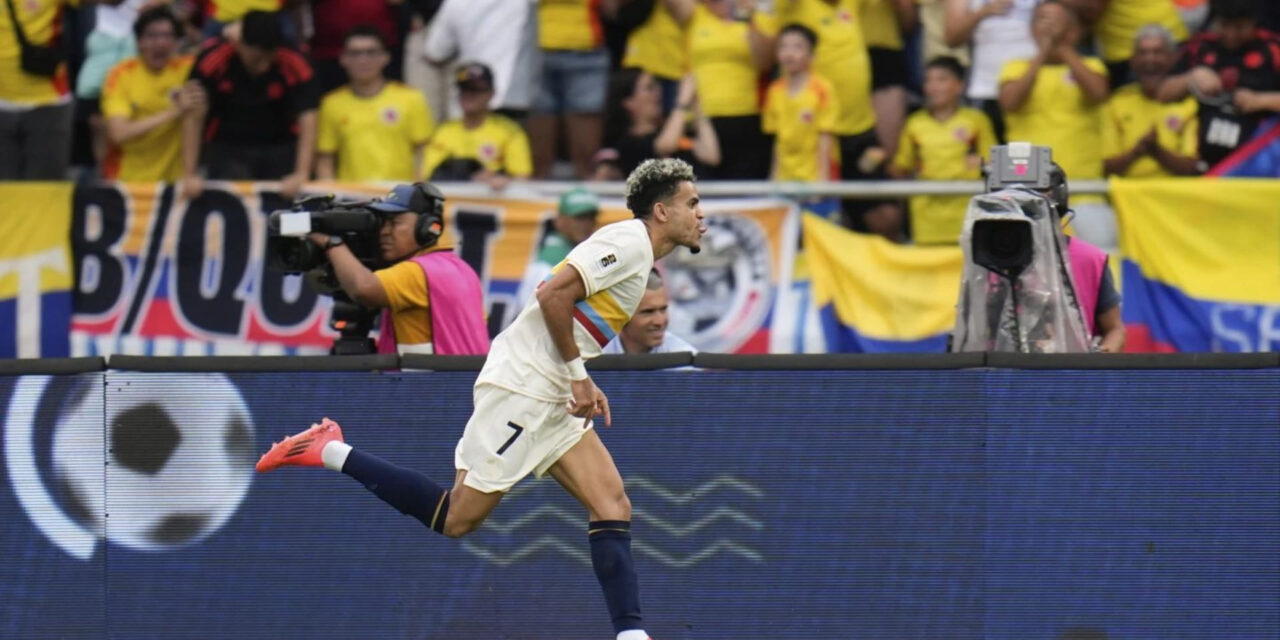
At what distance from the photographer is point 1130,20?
11211 millimetres

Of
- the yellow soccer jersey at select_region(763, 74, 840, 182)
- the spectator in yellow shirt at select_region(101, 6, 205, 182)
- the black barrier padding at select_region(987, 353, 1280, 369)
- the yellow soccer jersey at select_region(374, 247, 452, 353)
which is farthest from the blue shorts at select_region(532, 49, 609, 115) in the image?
the black barrier padding at select_region(987, 353, 1280, 369)

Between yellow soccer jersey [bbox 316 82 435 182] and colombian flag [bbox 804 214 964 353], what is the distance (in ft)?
7.74

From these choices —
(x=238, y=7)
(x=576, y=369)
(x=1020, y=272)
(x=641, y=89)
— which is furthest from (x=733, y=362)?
(x=238, y=7)

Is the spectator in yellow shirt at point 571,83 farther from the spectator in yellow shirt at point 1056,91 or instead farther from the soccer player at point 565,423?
the soccer player at point 565,423

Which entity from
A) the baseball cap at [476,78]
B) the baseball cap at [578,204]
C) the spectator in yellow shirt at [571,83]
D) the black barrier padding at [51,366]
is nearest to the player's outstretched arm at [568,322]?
the black barrier padding at [51,366]

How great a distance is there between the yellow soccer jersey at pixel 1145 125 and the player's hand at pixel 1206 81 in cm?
9

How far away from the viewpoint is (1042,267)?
8.04 metres

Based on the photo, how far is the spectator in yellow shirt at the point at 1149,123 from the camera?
10883 mm

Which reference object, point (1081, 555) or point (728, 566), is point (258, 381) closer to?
point (728, 566)

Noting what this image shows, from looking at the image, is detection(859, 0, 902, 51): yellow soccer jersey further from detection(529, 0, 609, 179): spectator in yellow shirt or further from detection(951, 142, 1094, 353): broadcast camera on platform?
detection(951, 142, 1094, 353): broadcast camera on platform

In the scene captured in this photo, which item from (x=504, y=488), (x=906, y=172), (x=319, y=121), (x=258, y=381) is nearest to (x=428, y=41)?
(x=319, y=121)

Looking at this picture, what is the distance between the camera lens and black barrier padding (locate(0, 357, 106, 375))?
7.73 m

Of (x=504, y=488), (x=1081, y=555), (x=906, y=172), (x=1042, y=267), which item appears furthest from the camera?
(x=906, y=172)

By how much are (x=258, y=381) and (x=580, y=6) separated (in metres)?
4.48
